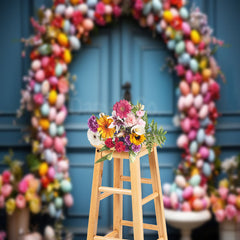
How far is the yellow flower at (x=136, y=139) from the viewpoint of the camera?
1.57 meters

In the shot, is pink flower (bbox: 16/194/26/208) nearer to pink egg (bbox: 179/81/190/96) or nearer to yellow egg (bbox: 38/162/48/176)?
yellow egg (bbox: 38/162/48/176)

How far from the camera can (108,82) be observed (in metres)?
3.23

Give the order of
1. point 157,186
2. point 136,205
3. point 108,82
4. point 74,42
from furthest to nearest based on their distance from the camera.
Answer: point 108,82 → point 74,42 → point 157,186 → point 136,205

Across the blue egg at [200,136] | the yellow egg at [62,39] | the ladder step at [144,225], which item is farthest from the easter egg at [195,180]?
the yellow egg at [62,39]

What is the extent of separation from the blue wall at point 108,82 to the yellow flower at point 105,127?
5.21 feet

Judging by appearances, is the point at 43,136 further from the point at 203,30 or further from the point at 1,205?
the point at 203,30

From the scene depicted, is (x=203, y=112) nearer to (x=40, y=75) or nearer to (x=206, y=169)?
(x=206, y=169)

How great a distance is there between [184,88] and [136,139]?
149 cm

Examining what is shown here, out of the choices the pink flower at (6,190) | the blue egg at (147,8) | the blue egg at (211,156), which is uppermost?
the blue egg at (147,8)

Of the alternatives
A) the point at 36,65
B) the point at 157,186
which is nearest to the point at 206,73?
the point at 36,65

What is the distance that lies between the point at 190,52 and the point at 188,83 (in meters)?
0.22

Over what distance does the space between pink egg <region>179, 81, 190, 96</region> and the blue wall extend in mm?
188

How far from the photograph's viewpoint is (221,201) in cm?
291

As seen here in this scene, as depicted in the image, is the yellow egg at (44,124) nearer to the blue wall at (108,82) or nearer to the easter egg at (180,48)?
the blue wall at (108,82)
